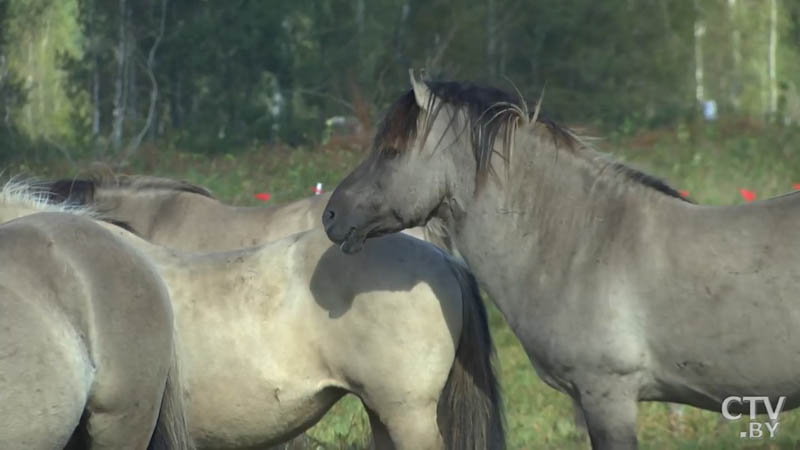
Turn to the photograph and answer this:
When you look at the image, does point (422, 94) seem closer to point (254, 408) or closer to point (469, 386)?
point (469, 386)

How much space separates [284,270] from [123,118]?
24.4 m

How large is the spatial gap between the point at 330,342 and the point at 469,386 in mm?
607

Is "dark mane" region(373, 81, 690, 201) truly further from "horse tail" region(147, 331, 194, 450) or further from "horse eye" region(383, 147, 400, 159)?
"horse tail" region(147, 331, 194, 450)

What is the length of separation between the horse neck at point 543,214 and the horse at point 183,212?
2.56 metres

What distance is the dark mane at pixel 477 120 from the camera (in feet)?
16.4

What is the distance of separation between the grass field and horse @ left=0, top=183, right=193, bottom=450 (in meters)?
2.48

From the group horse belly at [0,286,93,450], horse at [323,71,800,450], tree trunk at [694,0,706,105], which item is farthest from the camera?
tree trunk at [694,0,706,105]

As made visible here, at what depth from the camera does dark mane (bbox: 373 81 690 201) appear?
5008 millimetres

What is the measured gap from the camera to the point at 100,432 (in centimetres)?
330

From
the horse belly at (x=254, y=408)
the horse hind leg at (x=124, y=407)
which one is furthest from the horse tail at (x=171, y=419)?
the horse belly at (x=254, y=408)

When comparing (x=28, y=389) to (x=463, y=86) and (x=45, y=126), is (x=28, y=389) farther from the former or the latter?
(x=45, y=126)

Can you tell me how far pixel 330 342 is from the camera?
4.91m

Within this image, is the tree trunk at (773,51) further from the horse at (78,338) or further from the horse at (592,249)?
the horse at (78,338)

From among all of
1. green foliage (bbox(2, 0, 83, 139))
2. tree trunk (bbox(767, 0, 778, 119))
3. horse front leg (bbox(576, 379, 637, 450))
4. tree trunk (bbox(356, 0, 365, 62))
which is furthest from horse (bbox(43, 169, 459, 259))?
tree trunk (bbox(767, 0, 778, 119))
